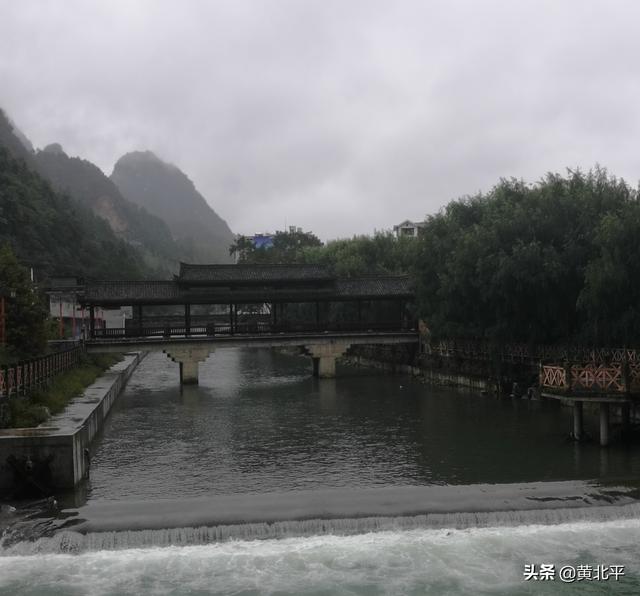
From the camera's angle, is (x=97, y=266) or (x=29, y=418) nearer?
(x=29, y=418)

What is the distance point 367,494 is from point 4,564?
27.3 feet

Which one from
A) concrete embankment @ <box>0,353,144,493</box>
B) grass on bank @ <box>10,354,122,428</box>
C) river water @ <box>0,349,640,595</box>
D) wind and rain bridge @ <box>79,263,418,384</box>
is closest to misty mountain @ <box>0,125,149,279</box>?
wind and rain bridge @ <box>79,263,418,384</box>

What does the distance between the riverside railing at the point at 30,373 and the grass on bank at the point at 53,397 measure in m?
0.28

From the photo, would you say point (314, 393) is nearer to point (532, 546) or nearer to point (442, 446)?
point (442, 446)

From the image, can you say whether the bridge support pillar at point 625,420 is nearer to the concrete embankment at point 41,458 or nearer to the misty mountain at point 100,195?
the concrete embankment at point 41,458

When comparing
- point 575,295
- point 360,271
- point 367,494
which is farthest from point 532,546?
point 360,271

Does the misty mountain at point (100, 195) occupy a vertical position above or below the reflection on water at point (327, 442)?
above

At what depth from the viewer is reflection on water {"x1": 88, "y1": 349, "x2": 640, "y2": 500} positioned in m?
20.0

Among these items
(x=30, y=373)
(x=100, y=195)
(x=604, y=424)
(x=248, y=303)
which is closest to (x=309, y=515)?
(x=604, y=424)

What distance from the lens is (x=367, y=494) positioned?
17547 mm

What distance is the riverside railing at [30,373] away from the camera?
2172 cm

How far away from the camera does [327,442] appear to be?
2542 cm

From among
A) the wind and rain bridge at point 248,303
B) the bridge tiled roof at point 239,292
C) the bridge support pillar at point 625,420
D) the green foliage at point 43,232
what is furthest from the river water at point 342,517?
the green foliage at point 43,232

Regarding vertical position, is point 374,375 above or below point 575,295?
below
